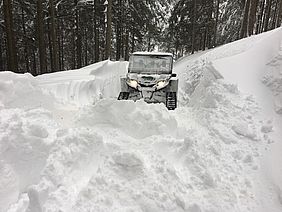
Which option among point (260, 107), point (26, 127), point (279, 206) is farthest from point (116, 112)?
point (279, 206)

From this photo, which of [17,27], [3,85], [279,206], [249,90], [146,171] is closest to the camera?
[279,206]

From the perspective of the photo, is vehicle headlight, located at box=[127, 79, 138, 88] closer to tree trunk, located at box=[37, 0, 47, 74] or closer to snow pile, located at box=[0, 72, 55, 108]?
snow pile, located at box=[0, 72, 55, 108]

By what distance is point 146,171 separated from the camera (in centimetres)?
427

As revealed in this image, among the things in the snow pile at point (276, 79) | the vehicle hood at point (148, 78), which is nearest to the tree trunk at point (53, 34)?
the vehicle hood at point (148, 78)

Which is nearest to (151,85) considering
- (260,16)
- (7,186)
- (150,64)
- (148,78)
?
(148,78)

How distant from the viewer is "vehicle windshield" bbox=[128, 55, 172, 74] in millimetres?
9688

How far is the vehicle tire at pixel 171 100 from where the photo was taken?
27.2 ft

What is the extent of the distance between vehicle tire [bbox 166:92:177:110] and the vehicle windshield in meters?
1.03

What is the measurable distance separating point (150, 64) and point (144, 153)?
5.58 m

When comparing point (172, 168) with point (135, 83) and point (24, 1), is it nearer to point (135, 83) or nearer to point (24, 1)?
point (135, 83)

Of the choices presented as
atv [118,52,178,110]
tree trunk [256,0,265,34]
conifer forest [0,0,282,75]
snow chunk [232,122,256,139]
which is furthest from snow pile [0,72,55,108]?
tree trunk [256,0,265,34]

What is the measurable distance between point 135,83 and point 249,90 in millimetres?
3511

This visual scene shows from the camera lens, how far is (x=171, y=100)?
28.0ft

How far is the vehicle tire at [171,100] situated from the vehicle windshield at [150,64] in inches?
40.5
